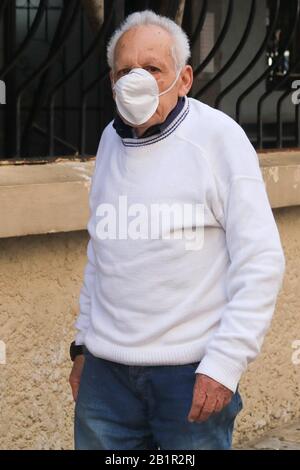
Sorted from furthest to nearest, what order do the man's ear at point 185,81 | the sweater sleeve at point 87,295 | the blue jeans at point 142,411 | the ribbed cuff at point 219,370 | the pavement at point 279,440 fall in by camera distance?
the pavement at point 279,440 < the sweater sleeve at point 87,295 < the man's ear at point 185,81 < the blue jeans at point 142,411 < the ribbed cuff at point 219,370

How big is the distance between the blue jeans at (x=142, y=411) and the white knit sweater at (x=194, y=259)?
0.04 m

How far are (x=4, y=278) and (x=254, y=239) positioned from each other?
5.41ft

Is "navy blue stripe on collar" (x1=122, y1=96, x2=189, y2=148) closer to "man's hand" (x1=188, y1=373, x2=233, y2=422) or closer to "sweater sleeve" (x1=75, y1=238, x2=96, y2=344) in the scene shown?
"sweater sleeve" (x1=75, y1=238, x2=96, y2=344)

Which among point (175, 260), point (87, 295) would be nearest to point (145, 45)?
point (175, 260)

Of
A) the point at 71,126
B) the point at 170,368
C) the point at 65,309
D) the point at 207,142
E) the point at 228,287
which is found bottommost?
the point at 71,126

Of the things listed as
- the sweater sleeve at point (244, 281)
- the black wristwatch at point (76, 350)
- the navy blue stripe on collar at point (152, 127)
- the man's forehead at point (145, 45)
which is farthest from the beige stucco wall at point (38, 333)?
the sweater sleeve at point (244, 281)

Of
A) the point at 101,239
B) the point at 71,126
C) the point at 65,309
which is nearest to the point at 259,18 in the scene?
the point at 71,126

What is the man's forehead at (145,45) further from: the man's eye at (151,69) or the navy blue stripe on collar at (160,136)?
the navy blue stripe on collar at (160,136)

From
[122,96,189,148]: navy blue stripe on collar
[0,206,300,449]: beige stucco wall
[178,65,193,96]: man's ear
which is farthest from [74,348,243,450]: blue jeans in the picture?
[0,206,300,449]: beige stucco wall

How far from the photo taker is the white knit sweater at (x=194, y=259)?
106 inches

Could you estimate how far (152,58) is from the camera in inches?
110

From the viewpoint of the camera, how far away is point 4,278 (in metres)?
4.17

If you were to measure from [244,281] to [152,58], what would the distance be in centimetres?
56

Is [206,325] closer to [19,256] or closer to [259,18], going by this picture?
[19,256]
